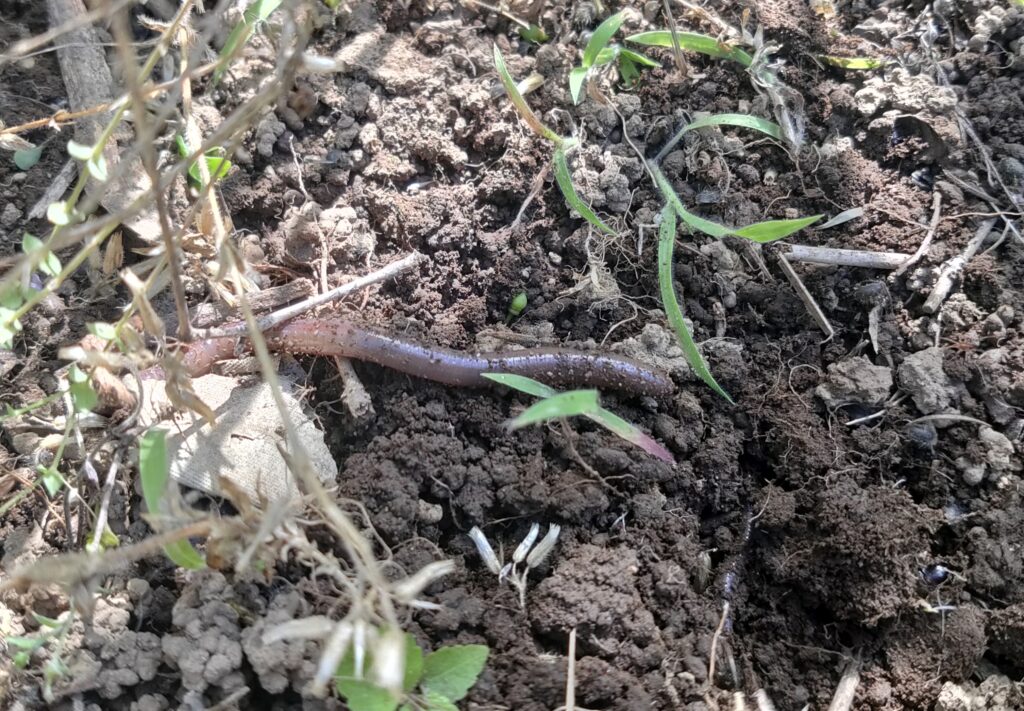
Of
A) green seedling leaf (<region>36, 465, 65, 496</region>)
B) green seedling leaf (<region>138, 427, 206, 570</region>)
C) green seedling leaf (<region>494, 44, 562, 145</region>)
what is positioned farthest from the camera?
green seedling leaf (<region>494, 44, 562, 145</region>)

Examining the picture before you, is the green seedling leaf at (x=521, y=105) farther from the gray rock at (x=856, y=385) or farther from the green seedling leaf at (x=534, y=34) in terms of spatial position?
the gray rock at (x=856, y=385)

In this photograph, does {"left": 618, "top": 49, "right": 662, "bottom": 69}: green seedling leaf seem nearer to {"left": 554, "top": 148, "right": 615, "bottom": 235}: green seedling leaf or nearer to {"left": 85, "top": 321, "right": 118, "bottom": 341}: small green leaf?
{"left": 554, "top": 148, "right": 615, "bottom": 235}: green seedling leaf

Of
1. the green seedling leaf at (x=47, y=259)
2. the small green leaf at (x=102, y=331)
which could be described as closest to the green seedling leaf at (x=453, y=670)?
the small green leaf at (x=102, y=331)

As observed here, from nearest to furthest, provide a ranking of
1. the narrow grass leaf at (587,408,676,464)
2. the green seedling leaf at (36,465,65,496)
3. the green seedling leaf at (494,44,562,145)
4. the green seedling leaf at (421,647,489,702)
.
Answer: the green seedling leaf at (421,647,489,702) < the green seedling leaf at (36,465,65,496) < the narrow grass leaf at (587,408,676,464) < the green seedling leaf at (494,44,562,145)

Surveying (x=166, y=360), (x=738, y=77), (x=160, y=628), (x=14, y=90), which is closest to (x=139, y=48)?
(x=14, y=90)

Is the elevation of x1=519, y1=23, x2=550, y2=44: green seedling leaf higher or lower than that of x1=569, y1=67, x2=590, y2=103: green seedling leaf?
higher

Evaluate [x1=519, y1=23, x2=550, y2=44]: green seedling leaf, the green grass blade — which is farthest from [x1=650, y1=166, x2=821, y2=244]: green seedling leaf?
[x1=519, y1=23, x2=550, y2=44]: green seedling leaf
